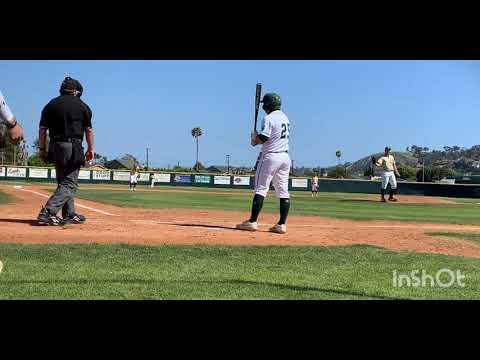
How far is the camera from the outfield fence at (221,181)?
40.7 m

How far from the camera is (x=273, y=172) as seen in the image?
22.2 ft

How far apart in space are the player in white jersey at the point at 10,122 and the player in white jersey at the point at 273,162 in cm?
294

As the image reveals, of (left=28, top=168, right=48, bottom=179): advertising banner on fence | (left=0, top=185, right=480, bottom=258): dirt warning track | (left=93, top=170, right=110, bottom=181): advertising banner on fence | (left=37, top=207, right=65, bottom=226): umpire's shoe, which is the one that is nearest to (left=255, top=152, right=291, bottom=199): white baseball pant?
(left=0, top=185, right=480, bottom=258): dirt warning track

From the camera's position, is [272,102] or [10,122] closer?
[10,122]

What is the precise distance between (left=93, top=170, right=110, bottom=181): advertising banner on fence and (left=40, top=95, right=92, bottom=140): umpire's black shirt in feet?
151

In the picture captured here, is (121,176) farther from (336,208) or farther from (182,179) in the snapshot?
(336,208)

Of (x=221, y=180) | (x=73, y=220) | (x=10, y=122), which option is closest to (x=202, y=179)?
(x=221, y=180)

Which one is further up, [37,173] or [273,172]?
[273,172]

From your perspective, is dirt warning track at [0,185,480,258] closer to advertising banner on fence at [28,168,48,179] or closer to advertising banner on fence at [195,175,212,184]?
advertising banner on fence at [28,168,48,179]

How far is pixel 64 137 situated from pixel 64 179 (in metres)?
0.50

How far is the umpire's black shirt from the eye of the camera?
6.17 m

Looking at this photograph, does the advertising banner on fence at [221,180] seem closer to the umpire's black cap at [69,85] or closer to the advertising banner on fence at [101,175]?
the advertising banner on fence at [101,175]

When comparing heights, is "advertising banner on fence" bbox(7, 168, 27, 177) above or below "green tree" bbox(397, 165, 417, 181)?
below
